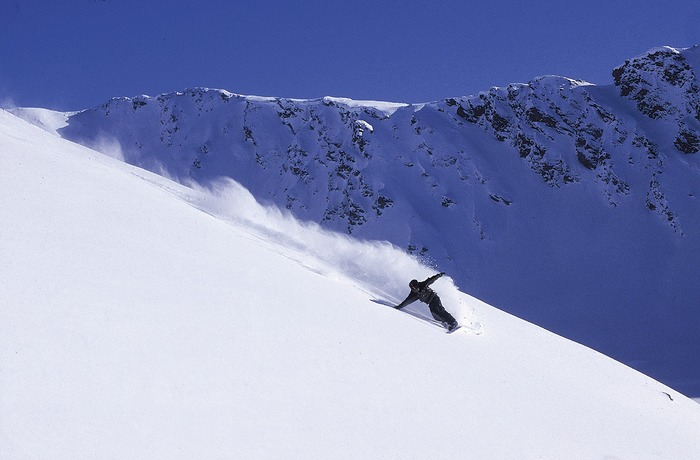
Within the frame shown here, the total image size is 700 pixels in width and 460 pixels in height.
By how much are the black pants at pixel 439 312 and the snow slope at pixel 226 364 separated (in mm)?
579

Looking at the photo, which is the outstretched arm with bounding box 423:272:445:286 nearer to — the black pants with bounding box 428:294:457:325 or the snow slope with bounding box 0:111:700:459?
the black pants with bounding box 428:294:457:325

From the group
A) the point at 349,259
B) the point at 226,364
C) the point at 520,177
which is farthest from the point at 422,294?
the point at 520,177

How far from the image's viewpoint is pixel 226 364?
505cm

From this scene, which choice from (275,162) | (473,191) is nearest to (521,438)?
(473,191)

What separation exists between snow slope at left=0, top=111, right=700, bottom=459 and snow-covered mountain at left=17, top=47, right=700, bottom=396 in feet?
190

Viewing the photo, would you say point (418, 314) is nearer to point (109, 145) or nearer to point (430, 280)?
point (430, 280)

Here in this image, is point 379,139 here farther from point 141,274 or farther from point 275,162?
point 141,274

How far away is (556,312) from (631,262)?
1533 cm

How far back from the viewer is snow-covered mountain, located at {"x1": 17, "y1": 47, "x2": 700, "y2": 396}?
237 ft

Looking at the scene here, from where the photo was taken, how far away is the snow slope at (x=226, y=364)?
3.98 meters

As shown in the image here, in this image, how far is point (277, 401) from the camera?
4.84m

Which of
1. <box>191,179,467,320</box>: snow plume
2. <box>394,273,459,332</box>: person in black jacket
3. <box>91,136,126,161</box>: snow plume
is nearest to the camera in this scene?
<box>394,273,459,332</box>: person in black jacket

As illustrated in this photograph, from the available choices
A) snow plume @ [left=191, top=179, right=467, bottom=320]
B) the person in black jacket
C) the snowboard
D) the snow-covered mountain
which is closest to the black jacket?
the person in black jacket

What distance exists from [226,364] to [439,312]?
5869mm
